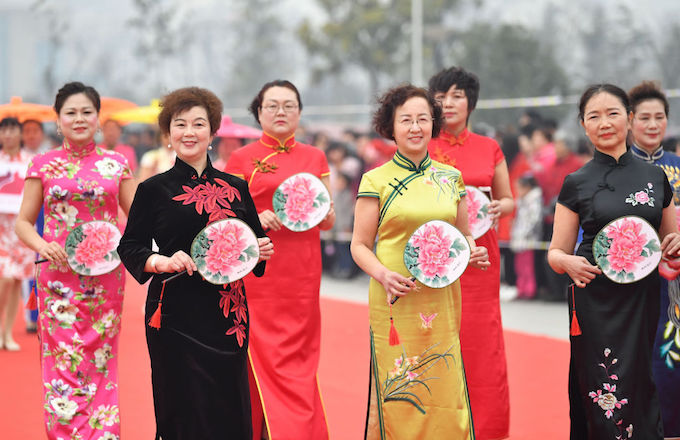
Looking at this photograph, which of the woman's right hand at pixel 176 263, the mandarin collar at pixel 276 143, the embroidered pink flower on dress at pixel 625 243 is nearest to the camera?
the woman's right hand at pixel 176 263

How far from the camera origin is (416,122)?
398cm

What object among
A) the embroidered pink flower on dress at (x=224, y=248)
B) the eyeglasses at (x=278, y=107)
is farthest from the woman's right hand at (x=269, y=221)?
the embroidered pink flower on dress at (x=224, y=248)

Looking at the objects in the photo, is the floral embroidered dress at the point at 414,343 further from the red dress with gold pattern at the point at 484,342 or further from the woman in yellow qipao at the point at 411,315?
the red dress with gold pattern at the point at 484,342

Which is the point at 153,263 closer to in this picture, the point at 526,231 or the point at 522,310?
the point at 522,310

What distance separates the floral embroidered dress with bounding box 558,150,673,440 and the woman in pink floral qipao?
2179 millimetres

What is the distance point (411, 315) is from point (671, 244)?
1.08 meters

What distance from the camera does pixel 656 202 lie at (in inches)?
155

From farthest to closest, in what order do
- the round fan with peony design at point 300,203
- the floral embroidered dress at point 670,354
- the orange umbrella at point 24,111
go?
1. the orange umbrella at point 24,111
2. the round fan with peony design at point 300,203
3. the floral embroidered dress at point 670,354

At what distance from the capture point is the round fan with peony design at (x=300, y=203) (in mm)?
4918

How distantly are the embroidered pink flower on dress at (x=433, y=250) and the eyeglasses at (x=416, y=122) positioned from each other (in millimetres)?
463

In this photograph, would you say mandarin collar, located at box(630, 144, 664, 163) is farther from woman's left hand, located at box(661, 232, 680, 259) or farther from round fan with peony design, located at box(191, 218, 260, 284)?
round fan with peony design, located at box(191, 218, 260, 284)

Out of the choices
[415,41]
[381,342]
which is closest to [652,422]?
[381,342]

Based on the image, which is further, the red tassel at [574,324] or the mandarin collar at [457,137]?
the mandarin collar at [457,137]

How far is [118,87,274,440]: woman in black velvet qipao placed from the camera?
372cm
